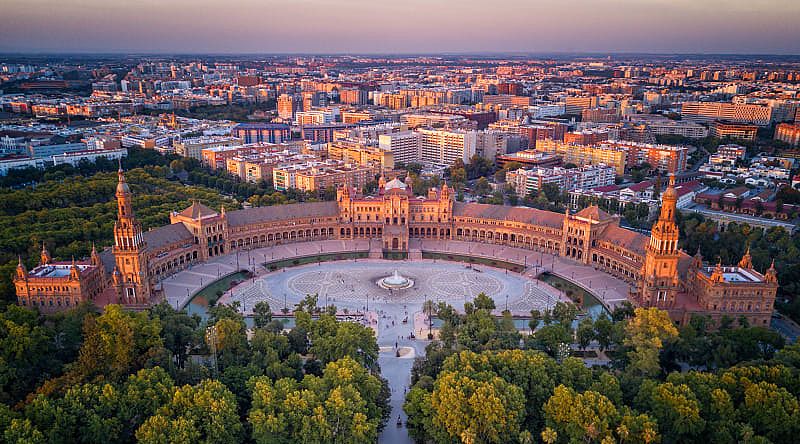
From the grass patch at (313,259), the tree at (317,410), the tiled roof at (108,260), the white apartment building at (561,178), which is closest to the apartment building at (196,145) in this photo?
the grass patch at (313,259)

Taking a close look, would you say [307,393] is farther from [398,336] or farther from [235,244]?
[235,244]

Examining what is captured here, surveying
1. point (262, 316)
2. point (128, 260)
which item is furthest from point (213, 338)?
point (128, 260)

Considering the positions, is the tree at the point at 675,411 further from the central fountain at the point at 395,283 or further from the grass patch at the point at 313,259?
the grass patch at the point at 313,259

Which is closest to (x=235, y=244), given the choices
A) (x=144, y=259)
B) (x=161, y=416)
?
(x=144, y=259)

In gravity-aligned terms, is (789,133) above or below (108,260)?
above

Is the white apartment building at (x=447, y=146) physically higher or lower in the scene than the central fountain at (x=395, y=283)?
higher

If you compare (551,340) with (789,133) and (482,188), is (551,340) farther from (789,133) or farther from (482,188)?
(789,133)
